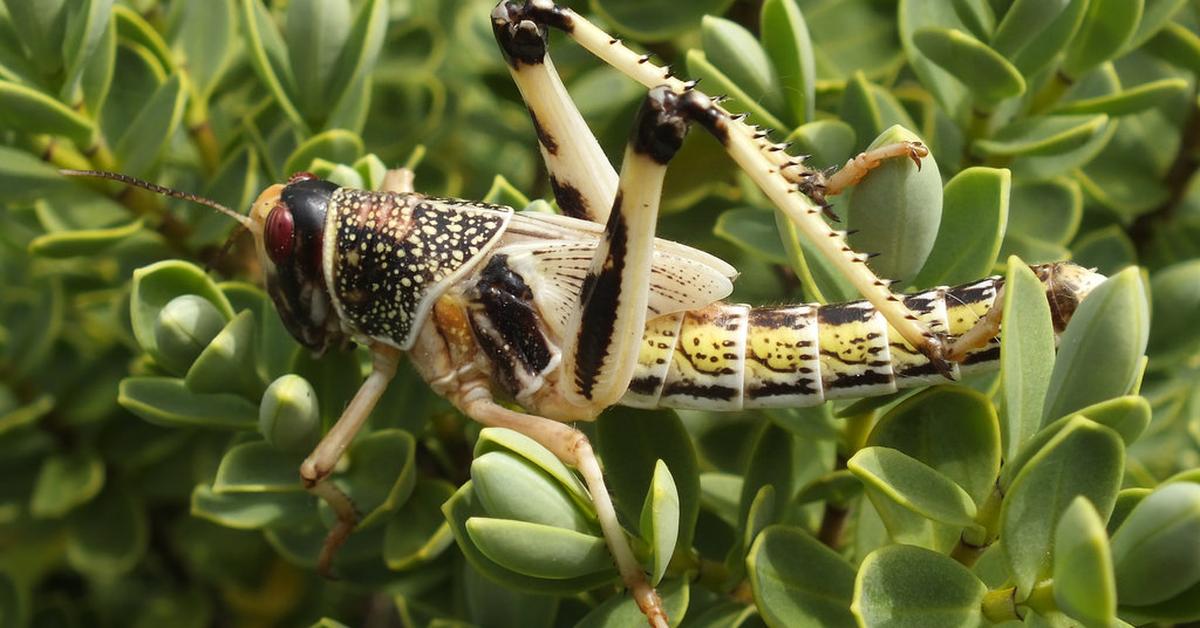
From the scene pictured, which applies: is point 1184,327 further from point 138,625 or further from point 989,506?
point 138,625

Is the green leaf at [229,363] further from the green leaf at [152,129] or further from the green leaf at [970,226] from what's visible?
the green leaf at [970,226]

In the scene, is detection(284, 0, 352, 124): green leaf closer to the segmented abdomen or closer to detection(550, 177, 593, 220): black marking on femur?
detection(550, 177, 593, 220): black marking on femur

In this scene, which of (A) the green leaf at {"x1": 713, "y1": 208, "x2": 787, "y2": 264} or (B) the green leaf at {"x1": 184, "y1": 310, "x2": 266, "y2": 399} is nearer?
(B) the green leaf at {"x1": 184, "y1": 310, "x2": 266, "y2": 399}

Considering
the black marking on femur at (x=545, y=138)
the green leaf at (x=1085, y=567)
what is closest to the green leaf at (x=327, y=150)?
the black marking on femur at (x=545, y=138)

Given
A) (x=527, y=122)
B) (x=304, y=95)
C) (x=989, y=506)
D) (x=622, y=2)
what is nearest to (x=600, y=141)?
(x=622, y=2)

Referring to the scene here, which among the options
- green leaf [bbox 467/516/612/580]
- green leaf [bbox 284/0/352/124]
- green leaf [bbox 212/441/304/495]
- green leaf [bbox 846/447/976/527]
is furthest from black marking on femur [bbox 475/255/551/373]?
green leaf [bbox 846/447/976/527]

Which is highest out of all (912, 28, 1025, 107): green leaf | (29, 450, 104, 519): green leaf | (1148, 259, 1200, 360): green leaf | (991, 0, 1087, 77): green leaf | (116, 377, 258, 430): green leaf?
(991, 0, 1087, 77): green leaf
